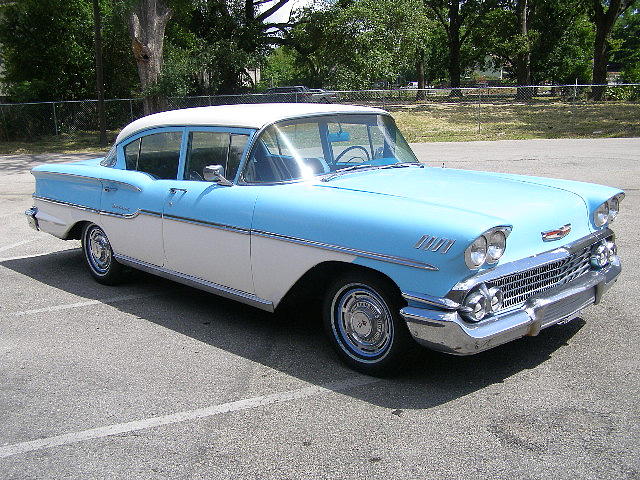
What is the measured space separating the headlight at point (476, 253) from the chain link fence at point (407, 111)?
17.9m

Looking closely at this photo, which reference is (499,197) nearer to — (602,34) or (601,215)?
(601,215)

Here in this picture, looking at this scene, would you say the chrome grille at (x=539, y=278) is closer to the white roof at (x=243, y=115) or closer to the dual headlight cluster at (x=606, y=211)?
the dual headlight cluster at (x=606, y=211)

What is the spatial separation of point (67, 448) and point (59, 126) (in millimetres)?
23353

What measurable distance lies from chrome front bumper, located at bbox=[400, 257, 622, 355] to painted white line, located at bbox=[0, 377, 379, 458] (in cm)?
64

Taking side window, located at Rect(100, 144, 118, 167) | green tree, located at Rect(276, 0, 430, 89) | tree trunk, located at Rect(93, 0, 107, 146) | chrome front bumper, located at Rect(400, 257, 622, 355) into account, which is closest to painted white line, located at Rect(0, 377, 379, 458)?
chrome front bumper, located at Rect(400, 257, 622, 355)

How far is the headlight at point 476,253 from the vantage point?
12.0 ft

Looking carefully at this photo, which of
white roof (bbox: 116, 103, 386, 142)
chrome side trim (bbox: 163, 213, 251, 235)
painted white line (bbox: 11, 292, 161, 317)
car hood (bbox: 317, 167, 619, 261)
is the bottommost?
painted white line (bbox: 11, 292, 161, 317)

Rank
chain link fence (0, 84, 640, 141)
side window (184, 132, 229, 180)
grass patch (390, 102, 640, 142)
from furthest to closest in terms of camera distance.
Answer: chain link fence (0, 84, 640, 141)
grass patch (390, 102, 640, 142)
side window (184, 132, 229, 180)

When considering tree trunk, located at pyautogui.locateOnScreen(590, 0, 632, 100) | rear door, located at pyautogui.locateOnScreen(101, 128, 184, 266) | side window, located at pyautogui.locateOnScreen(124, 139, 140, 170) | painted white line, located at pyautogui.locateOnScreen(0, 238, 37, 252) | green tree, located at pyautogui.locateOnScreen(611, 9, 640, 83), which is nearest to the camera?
rear door, located at pyautogui.locateOnScreen(101, 128, 184, 266)

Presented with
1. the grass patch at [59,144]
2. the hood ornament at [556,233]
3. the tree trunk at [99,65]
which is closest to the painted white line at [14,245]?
the hood ornament at [556,233]

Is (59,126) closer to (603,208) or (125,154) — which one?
(125,154)

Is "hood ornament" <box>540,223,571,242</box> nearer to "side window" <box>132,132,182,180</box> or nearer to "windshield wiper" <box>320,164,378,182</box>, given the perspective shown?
"windshield wiper" <box>320,164,378,182</box>

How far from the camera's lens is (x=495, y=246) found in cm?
381

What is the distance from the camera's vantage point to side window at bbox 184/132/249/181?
16.5 feet
